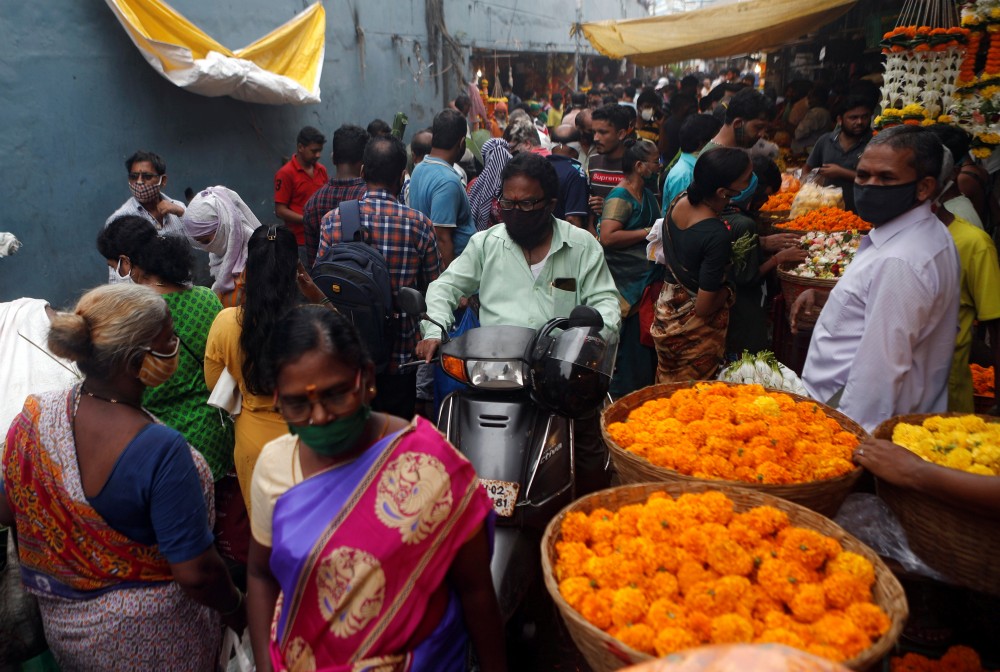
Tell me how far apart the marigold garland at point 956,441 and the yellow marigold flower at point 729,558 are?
864 millimetres

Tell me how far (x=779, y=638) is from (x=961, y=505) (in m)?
0.85

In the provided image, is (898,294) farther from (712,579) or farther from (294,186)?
(294,186)

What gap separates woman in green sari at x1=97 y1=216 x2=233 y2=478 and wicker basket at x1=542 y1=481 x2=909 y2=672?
78.8 inches

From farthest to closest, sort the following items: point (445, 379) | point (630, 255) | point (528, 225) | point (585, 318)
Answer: point (630, 255) < point (445, 379) < point (528, 225) < point (585, 318)

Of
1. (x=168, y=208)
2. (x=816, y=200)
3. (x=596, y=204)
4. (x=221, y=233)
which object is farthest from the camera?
(x=596, y=204)

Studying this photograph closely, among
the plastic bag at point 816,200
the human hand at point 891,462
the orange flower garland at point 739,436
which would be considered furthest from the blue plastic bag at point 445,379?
the plastic bag at point 816,200

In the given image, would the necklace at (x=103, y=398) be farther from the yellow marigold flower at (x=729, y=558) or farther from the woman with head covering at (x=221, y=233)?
the woman with head covering at (x=221, y=233)

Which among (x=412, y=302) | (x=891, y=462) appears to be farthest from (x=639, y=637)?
(x=412, y=302)

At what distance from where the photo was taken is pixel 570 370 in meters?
3.02

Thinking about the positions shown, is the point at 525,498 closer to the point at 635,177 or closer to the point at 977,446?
the point at 977,446

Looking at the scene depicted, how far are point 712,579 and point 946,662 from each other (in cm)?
129

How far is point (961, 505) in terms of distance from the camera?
217 centimetres

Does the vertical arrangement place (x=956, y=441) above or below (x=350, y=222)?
below

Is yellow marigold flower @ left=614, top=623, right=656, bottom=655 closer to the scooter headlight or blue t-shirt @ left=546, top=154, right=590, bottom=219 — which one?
the scooter headlight
